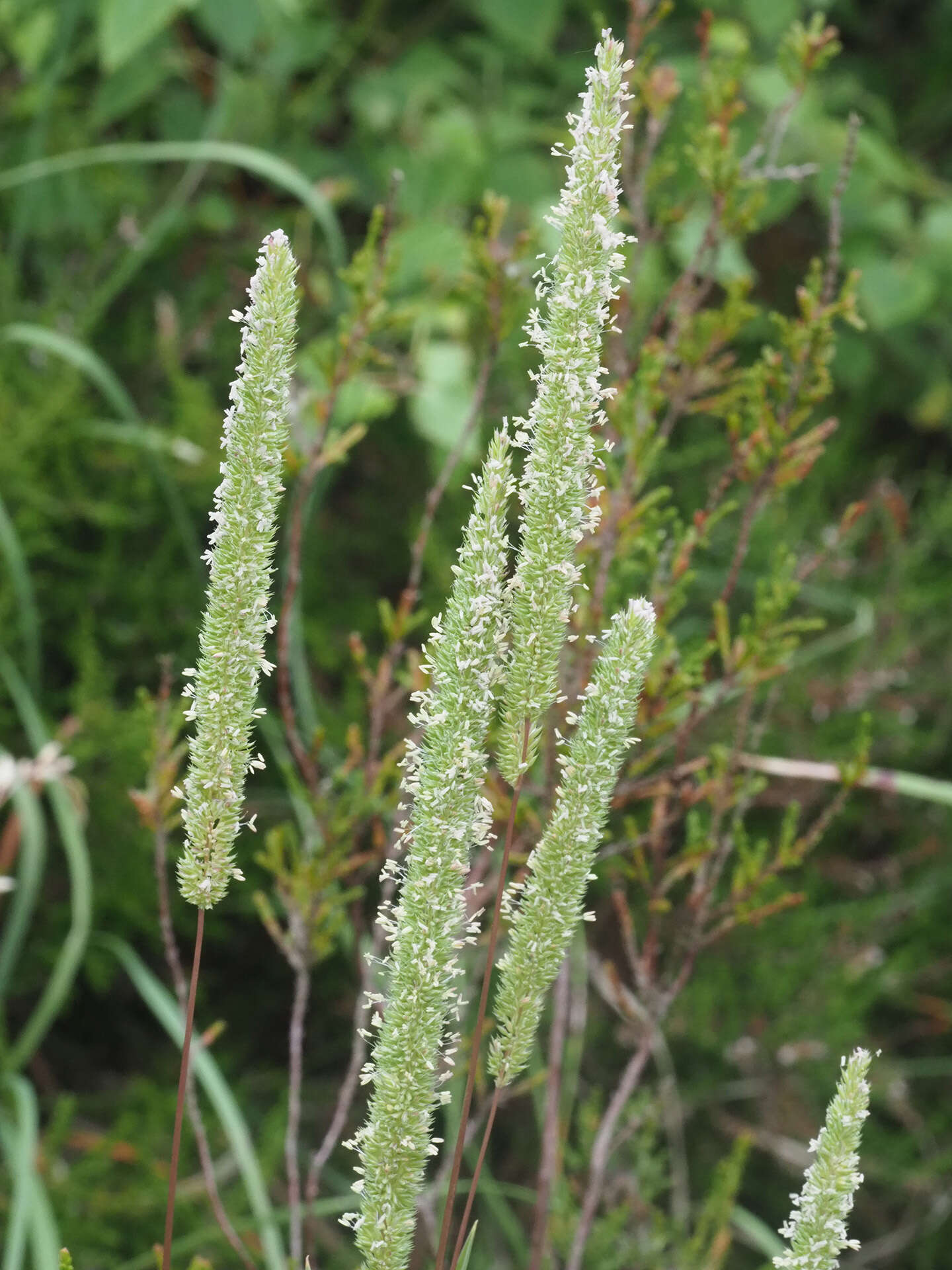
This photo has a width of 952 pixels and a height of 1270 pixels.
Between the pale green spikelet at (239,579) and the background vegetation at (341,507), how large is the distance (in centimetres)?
110

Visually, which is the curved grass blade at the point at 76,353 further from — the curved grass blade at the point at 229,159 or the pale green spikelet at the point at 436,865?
the pale green spikelet at the point at 436,865

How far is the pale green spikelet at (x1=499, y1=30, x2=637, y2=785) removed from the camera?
2.09ft

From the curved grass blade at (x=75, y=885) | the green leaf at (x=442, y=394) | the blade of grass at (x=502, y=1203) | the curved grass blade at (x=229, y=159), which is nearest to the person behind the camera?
the blade of grass at (x=502, y=1203)

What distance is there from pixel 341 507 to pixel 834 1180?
2.11 metres

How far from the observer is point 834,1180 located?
67 centimetres

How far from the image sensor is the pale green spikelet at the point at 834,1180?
664 mm

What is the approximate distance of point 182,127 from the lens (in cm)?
248

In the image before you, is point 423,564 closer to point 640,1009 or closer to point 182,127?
point 182,127

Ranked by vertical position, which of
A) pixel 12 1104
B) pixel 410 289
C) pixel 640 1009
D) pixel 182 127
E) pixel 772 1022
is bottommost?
pixel 12 1104

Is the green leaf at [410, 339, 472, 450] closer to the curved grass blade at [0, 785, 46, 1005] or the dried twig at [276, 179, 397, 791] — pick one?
the dried twig at [276, 179, 397, 791]

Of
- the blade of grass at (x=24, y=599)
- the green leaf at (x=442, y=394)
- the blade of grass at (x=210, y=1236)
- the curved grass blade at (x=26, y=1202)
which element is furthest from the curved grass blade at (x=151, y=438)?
the blade of grass at (x=210, y=1236)

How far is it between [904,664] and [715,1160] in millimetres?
885

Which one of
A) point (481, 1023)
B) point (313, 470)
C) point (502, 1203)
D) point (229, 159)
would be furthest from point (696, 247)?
point (481, 1023)

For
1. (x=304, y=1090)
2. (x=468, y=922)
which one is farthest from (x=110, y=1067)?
(x=468, y=922)
